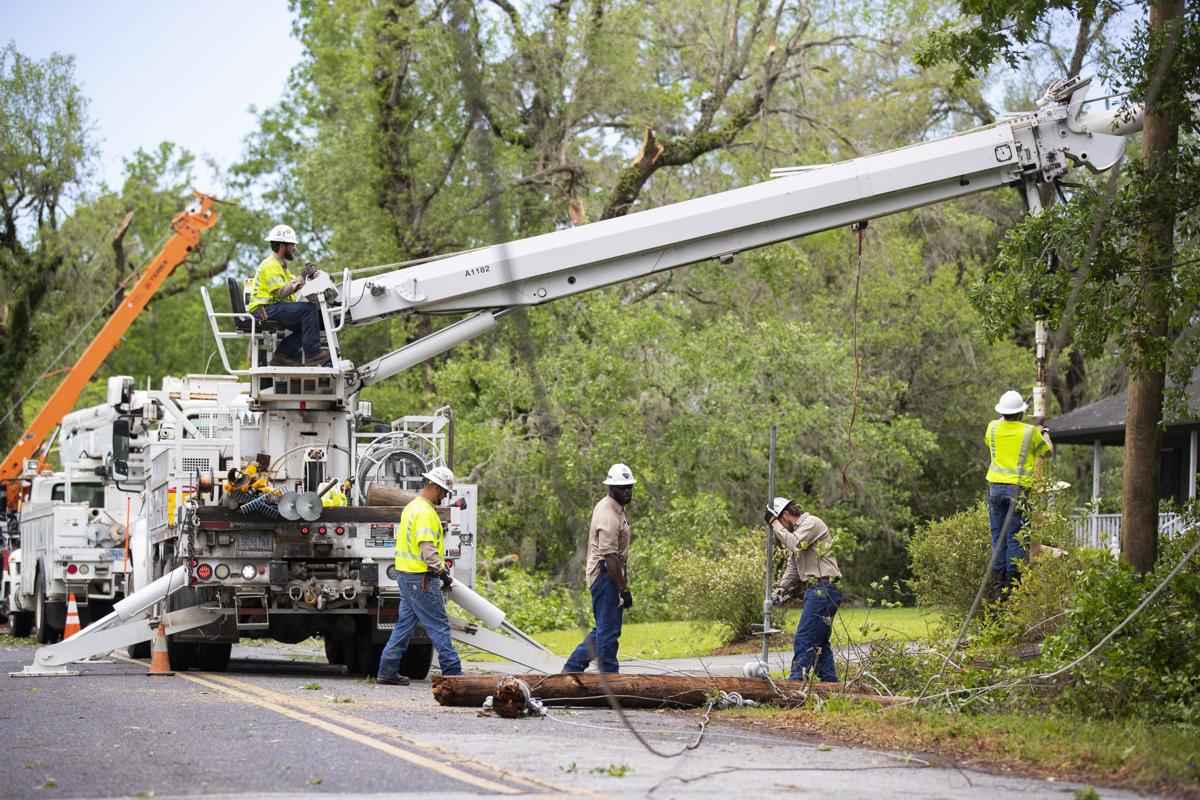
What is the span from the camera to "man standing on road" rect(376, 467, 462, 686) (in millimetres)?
13641

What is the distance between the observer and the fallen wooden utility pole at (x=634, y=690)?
38.1 feet

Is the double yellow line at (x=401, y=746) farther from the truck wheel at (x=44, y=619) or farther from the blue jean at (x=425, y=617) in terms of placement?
the truck wheel at (x=44, y=619)

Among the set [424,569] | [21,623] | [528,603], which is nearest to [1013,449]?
[424,569]

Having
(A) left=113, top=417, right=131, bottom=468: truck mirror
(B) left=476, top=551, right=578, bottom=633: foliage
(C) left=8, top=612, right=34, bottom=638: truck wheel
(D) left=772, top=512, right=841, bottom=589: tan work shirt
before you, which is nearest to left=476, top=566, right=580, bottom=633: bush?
(B) left=476, top=551, right=578, bottom=633: foliage

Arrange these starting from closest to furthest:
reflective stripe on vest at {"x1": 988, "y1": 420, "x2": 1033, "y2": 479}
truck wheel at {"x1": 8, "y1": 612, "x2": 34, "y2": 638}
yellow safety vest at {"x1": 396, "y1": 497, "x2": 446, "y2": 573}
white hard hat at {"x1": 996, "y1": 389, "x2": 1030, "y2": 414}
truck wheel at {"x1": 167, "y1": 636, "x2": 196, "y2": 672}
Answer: yellow safety vest at {"x1": 396, "y1": 497, "x2": 446, "y2": 573}, reflective stripe on vest at {"x1": 988, "y1": 420, "x2": 1033, "y2": 479}, white hard hat at {"x1": 996, "y1": 389, "x2": 1030, "y2": 414}, truck wheel at {"x1": 167, "y1": 636, "x2": 196, "y2": 672}, truck wheel at {"x1": 8, "y1": 612, "x2": 34, "y2": 638}

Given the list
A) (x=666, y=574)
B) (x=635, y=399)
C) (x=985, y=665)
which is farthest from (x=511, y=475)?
(x=985, y=665)

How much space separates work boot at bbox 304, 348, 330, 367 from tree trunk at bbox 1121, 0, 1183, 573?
7321 millimetres

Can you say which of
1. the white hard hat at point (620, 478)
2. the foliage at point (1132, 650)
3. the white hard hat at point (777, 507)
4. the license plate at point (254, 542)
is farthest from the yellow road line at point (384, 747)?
the foliage at point (1132, 650)

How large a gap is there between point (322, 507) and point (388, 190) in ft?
69.6

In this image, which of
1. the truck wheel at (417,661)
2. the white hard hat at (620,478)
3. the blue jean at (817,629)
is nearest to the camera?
the blue jean at (817,629)

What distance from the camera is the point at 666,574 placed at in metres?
26.5

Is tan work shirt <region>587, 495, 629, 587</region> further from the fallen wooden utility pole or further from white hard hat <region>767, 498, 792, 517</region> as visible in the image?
the fallen wooden utility pole

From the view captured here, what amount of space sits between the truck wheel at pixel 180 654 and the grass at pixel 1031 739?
7.10m

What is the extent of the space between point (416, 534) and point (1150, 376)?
20.2 ft
